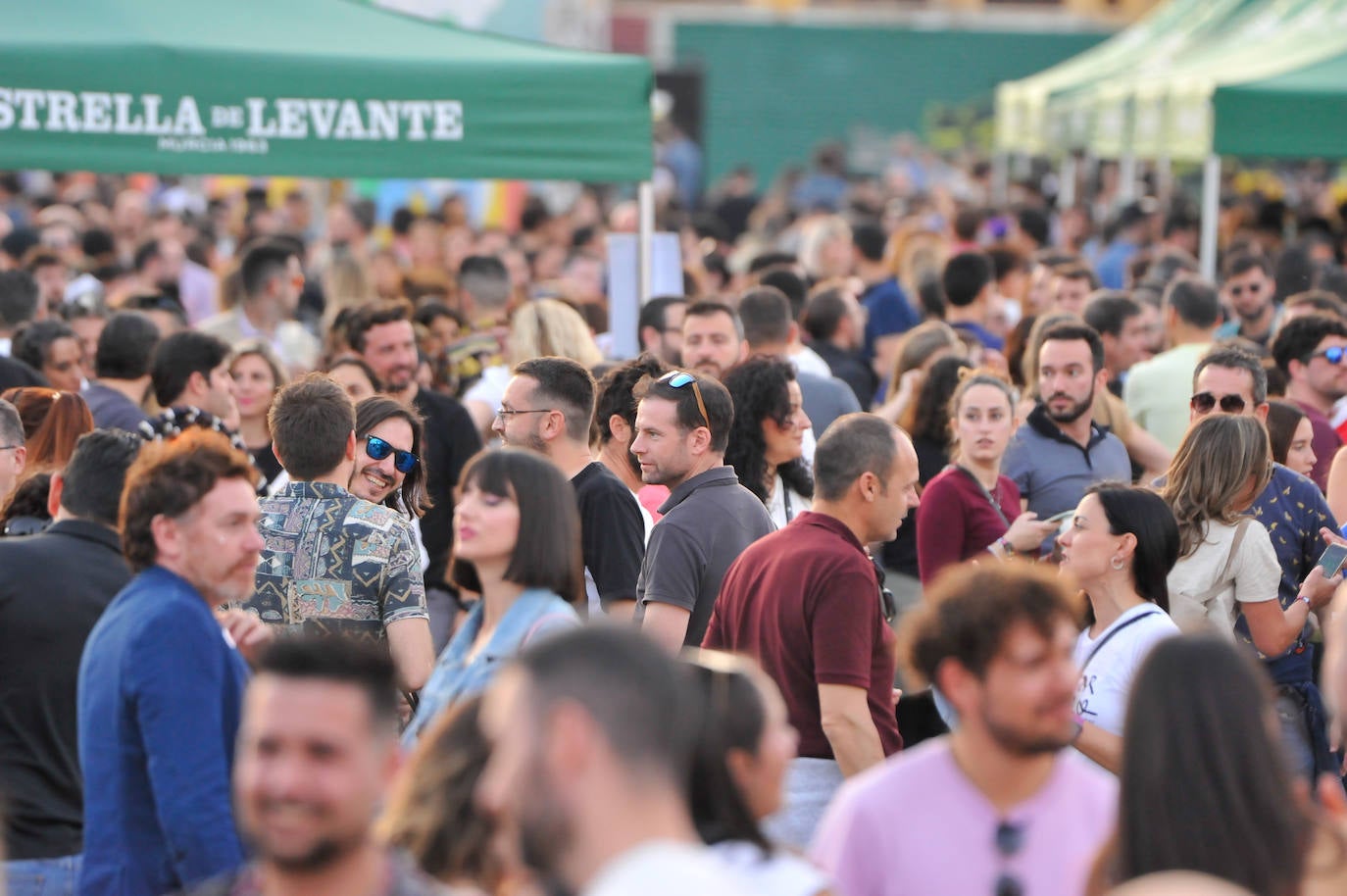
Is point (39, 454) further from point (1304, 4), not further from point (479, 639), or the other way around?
point (1304, 4)

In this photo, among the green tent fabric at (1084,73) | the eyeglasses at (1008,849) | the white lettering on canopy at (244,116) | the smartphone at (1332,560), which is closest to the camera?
the eyeglasses at (1008,849)

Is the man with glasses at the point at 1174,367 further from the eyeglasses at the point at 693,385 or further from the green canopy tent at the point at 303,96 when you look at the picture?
the eyeglasses at the point at 693,385

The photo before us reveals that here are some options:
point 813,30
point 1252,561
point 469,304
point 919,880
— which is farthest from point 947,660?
point 813,30

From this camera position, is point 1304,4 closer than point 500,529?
No

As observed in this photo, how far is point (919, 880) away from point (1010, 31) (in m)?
35.5

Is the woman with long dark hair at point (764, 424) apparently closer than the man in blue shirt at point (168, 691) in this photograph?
No

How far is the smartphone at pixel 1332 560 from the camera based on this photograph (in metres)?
5.48

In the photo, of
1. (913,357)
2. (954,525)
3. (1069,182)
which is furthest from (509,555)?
(1069,182)

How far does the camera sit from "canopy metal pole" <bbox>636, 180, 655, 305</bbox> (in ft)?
26.9

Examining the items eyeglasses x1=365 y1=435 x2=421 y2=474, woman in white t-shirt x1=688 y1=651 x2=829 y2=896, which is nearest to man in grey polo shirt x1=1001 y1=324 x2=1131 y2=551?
eyeglasses x1=365 y1=435 x2=421 y2=474

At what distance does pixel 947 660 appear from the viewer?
121 inches

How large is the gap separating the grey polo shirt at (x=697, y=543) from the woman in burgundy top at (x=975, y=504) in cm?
112

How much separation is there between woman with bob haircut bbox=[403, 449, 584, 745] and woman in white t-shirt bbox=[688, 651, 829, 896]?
2.16 ft

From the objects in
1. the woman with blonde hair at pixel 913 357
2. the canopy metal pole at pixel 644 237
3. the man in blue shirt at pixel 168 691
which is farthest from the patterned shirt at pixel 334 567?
the canopy metal pole at pixel 644 237
